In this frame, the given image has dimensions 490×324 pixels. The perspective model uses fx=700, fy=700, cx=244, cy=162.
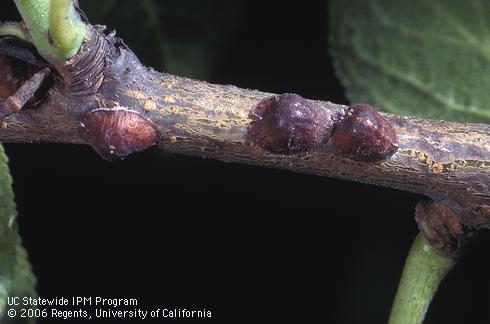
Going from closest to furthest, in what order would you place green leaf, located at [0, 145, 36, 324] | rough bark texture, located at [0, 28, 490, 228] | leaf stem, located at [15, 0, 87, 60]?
leaf stem, located at [15, 0, 87, 60], rough bark texture, located at [0, 28, 490, 228], green leaf, located at [0, 145, 36, 324]

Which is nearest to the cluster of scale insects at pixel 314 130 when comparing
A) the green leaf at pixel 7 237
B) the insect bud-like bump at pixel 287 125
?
the insect bud-like bump at pixel 287 125

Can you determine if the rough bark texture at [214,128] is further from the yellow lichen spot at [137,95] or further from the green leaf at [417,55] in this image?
the green leaf at [417,55]

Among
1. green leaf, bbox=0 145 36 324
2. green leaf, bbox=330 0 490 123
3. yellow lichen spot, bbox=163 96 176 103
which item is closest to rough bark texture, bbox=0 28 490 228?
yellow lichen spot, bbox=163 96 176 103

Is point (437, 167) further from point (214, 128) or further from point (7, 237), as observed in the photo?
point (7, 237)

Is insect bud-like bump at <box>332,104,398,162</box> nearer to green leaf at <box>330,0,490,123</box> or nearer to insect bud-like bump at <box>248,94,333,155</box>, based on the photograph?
insect bud-like bump at <box>248,94,333,155</box>

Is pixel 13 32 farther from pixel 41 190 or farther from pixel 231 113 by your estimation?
pixel 41 190

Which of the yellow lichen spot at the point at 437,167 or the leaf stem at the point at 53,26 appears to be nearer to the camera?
the leaf stem at the point at 53,26
